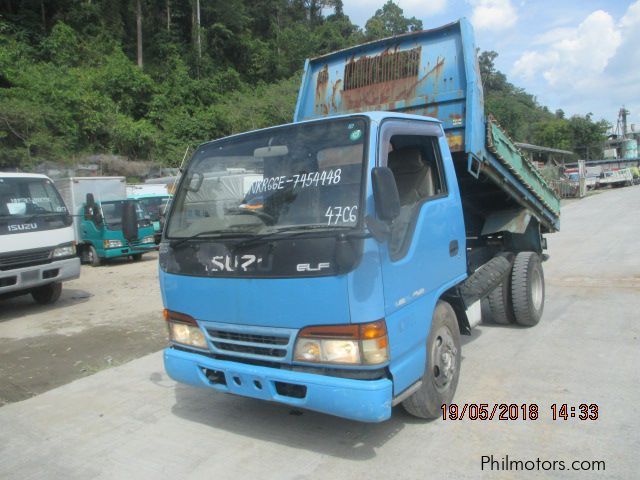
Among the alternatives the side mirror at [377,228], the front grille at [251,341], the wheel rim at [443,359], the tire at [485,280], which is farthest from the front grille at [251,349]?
the tire at [485,280]

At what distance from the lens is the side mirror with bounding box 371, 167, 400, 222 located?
9.87ft

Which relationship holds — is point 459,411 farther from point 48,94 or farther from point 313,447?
point 48,94

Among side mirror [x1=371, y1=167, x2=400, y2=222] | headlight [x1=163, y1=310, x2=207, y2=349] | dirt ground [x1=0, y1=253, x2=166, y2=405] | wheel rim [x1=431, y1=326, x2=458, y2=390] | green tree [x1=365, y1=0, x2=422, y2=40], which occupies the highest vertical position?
green tree [x1=365, y1=0, x2=422, y2=40]

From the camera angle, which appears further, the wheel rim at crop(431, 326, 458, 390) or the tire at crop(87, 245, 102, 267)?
the tire at crop(87, 245, 102, 267)

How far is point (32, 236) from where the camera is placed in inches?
304

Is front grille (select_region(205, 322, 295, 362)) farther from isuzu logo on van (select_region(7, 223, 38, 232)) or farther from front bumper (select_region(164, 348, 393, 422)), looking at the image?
isuzu logo on van (select_region(7, 223, 38, 232))

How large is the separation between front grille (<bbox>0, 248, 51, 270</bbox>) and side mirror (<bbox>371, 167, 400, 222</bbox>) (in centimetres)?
640

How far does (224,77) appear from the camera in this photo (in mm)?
35906

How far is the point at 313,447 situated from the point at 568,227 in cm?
1433

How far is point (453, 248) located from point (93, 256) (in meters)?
12.3

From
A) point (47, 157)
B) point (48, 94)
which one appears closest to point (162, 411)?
point (47, 157)

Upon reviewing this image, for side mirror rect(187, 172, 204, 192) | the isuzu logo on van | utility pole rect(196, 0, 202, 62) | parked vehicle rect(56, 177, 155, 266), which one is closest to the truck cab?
parked vehicle rect(56, 177, 155, 266)

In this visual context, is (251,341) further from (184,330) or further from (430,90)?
(430,90)

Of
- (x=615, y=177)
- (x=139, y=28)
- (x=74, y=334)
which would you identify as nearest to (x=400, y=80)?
(x=74, y=334)
